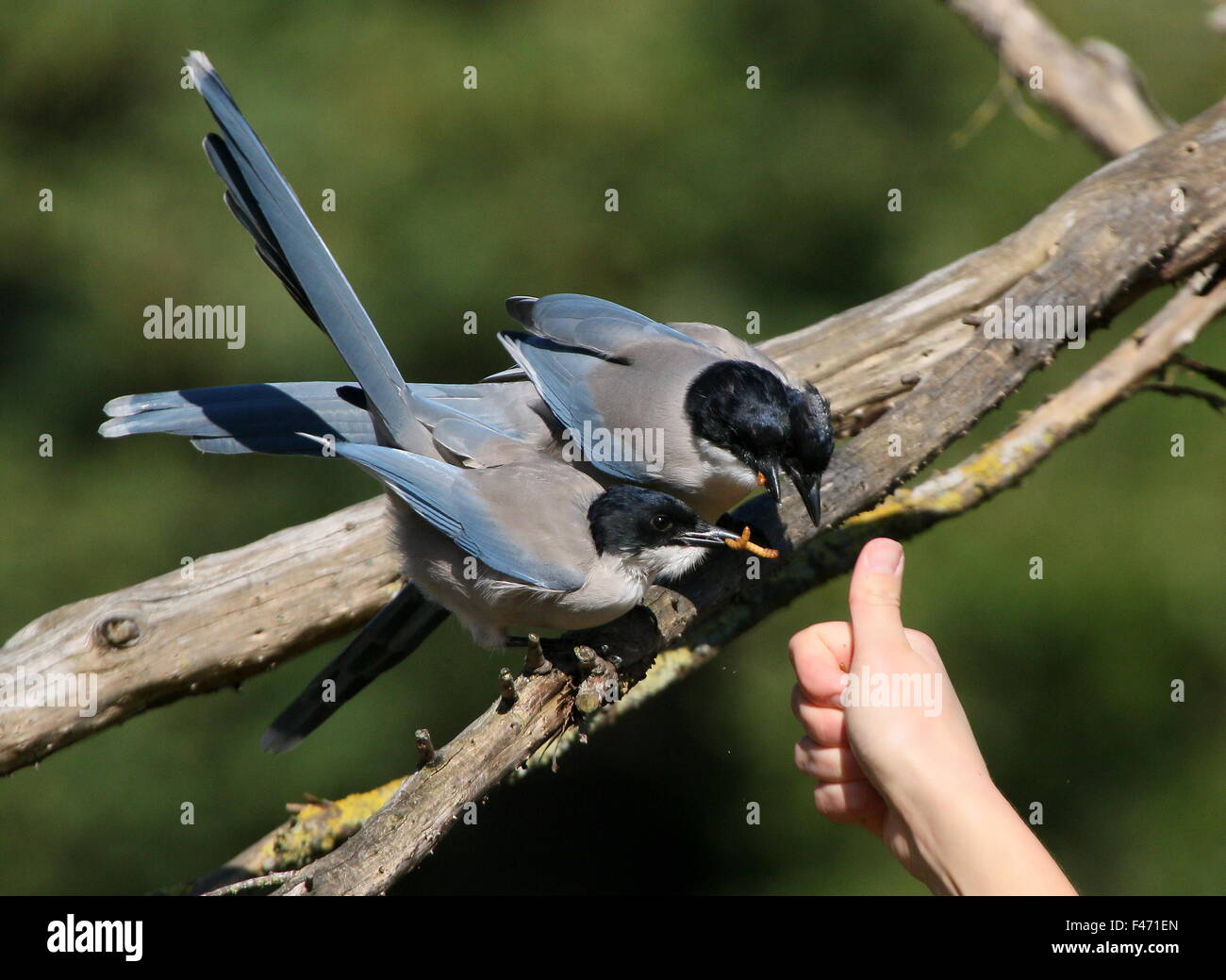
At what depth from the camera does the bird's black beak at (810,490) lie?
7.08 feet

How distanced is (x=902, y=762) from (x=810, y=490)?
73cm

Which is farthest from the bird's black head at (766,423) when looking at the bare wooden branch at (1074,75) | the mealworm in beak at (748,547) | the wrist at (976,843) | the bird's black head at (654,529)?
the bare wooden branch at (1074,75)

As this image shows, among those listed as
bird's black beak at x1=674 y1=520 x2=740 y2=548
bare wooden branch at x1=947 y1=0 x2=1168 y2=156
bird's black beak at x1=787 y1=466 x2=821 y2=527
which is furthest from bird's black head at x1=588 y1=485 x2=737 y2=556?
bare wooden branch at x1=947 y1=0 x2=1168 y2=156

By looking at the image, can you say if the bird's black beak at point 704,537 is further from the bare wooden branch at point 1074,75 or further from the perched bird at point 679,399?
the bare wooden branch at point 1074,75

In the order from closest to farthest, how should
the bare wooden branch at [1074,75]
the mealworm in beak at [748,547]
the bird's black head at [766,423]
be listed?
the mealworm in beak at [748,547] < the bird's black head at [766,423] < the bare wooden branch at [1074,75]

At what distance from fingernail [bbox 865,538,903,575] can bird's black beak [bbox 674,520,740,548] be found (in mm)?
271

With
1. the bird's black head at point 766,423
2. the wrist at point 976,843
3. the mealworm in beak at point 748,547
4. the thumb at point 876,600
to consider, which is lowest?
the wrist at point 976,843

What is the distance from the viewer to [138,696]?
2.28 metres

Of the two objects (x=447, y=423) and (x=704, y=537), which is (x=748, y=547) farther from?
(x=447, y=423)

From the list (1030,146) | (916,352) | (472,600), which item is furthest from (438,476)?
(1030,146)

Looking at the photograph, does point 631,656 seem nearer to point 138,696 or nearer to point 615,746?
point 138,696

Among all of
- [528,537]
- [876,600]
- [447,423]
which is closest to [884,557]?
[876,600]

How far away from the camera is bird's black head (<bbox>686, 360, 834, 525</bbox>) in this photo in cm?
214

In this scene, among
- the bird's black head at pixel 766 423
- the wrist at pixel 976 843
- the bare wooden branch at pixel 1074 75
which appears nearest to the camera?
the wrist at pixel 976 843
